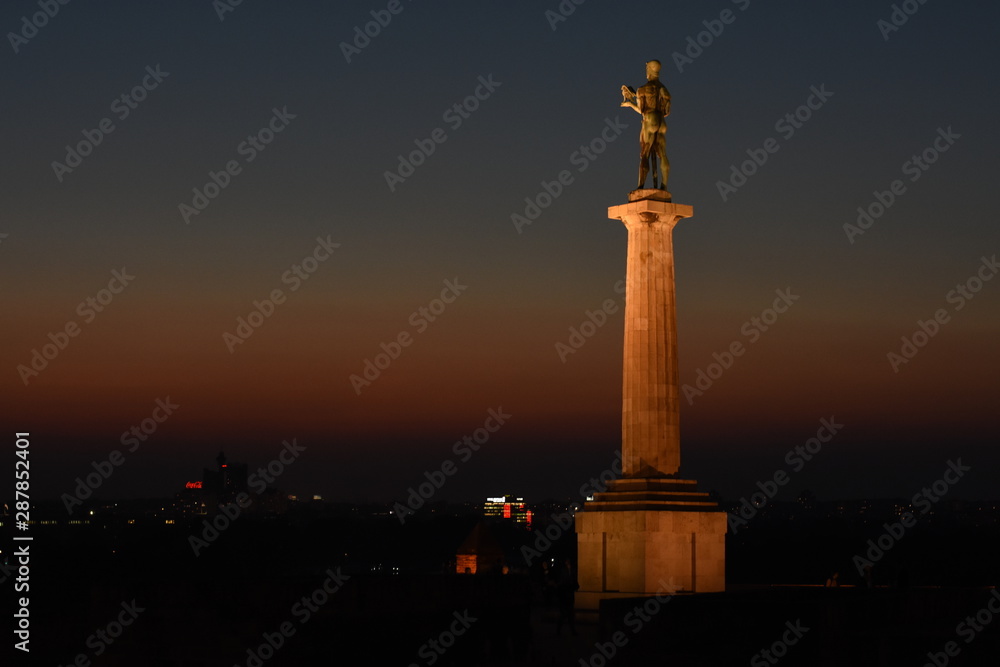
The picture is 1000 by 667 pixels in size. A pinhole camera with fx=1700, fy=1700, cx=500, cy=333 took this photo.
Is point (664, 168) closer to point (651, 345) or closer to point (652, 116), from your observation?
point (652, 116)

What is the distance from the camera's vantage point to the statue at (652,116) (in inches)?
1724

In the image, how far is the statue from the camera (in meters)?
43.8

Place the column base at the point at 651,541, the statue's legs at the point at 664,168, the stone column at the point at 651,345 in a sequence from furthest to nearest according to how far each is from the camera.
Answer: the statue's legs at the point at 664,168 → the stone column at the point at 651,345 → the column base at the point at 651,541

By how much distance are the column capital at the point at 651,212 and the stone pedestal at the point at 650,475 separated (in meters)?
0.03

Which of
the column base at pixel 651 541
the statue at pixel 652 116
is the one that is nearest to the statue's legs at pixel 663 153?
the statue at pixel 652 116

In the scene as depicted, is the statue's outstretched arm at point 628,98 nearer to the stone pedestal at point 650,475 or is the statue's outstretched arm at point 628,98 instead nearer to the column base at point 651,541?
the stone pedestal at point 650,475

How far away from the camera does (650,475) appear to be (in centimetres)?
4253

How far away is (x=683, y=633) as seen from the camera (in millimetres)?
32031

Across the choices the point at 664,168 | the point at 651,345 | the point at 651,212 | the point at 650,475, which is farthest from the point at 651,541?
the point at 664,168

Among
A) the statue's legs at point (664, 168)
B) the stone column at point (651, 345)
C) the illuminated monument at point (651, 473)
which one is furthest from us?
the statue's legs at point (664, 168)

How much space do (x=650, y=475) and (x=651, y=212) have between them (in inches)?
260

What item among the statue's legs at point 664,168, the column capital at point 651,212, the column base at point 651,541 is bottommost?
the column base at point 651,541

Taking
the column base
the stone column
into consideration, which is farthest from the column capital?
the column base

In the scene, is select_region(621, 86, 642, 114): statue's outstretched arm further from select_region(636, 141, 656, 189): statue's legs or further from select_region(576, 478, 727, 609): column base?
select_region(576, 478, 727, 609): column base
